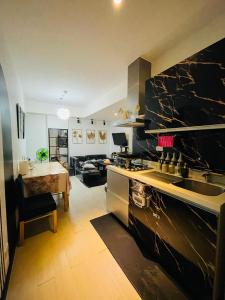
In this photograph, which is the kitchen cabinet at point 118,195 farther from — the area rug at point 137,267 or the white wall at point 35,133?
the white wall at point 35,133

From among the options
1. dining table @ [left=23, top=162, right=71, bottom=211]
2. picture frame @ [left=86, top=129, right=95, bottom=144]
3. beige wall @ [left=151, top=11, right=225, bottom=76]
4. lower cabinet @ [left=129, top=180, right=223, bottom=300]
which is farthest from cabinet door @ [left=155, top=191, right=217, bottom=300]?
picture frame @ [left=86, top=129, right=95, bottom=144]

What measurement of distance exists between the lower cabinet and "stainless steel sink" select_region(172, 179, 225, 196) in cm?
33

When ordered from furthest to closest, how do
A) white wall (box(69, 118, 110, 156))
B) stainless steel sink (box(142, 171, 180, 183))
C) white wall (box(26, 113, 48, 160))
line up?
white wall (box(69, 118, 110, 156)) → white wall (box(26, 113, 48, 160)) → stainless steel sink (box(142, 171, 180, 183))

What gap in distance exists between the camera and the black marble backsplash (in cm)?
124

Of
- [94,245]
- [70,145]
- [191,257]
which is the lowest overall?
[94,245]

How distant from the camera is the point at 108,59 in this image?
2420 mm

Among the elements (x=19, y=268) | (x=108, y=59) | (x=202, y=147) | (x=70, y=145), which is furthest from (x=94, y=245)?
(x=70, y=145)

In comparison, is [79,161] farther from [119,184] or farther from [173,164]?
[173,164]

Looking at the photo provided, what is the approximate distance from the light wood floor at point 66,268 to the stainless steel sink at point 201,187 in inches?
47.7

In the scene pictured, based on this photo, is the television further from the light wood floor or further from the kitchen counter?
the kitchen counter

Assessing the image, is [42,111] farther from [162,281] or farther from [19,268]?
[162,281]

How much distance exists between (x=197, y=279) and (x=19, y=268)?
1828 mm

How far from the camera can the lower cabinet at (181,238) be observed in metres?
1.05

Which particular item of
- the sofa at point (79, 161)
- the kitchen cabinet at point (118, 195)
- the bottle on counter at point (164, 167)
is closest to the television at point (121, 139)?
the sofa at point (79, 161)
